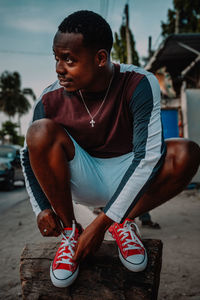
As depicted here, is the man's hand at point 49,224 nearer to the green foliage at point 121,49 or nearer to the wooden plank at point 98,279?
the wooden plank at point 98,279

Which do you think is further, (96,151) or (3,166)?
(3,166)

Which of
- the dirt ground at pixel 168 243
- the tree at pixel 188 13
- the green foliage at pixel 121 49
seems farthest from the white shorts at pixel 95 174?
the tree at pixel 188 13

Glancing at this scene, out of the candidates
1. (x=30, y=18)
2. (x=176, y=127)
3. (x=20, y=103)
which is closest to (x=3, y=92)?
(x=20, y=103)

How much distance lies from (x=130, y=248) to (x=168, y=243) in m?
1.37

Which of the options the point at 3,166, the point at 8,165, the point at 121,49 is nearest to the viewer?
the point at 3,166

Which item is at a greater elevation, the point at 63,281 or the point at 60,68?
the point at 60,68

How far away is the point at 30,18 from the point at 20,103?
95.6 ft

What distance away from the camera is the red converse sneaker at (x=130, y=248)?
133cm

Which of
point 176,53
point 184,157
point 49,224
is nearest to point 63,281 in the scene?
point 49,224

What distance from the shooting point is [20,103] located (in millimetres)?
37125

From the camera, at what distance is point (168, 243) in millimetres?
2604

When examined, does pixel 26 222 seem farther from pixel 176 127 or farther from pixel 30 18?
pixel 30 18

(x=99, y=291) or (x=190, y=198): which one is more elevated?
(x=99, y=291)

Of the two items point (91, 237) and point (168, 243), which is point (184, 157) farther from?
point (168, 243)
